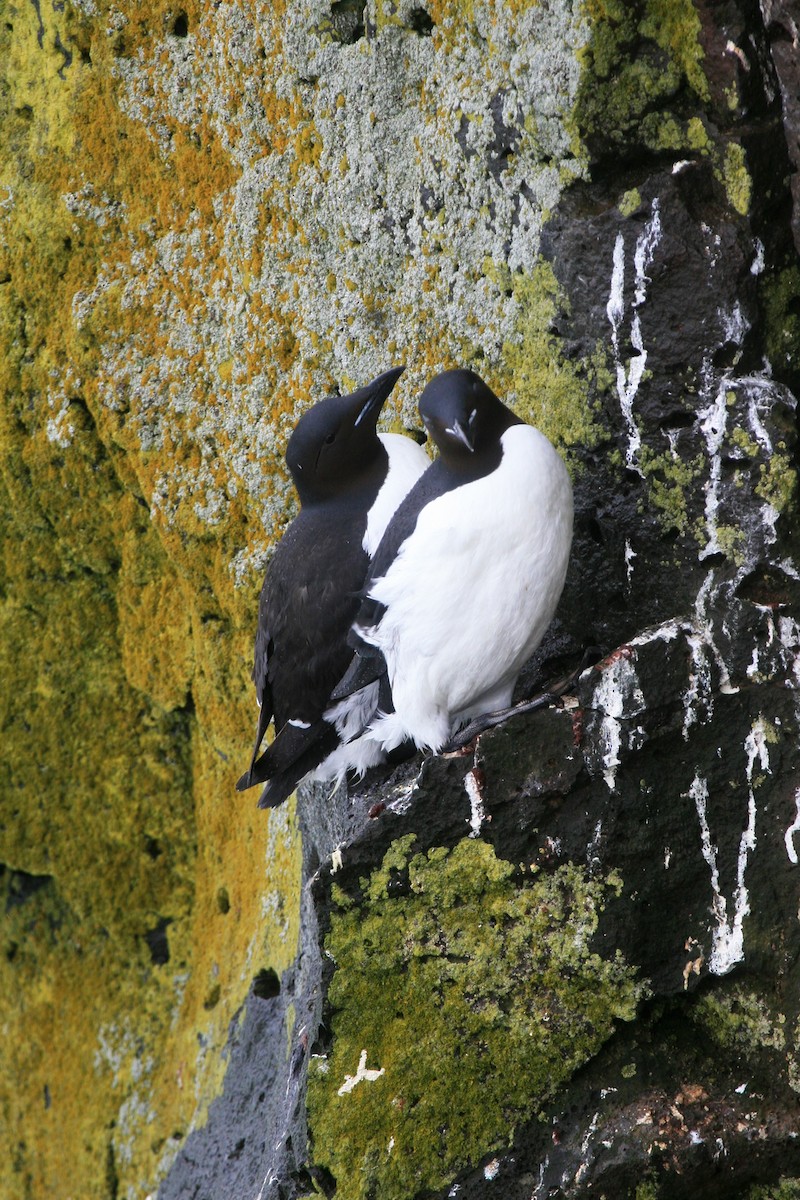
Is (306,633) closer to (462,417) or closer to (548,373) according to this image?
(462,417)

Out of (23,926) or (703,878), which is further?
(23,926)

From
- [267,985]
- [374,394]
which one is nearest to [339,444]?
[374,394]

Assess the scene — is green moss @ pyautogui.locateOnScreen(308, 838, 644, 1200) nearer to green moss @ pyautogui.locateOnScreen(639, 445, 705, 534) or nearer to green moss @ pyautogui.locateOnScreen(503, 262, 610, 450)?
green moss @ pyautogui.locateOnScreen(639, 445, 705, 534)

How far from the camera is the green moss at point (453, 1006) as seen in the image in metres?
2.87

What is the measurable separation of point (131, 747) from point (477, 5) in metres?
3.08

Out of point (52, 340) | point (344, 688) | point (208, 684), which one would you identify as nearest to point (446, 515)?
point (344, 688)

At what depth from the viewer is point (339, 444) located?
124 inches

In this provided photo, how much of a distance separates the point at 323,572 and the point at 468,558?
48cm

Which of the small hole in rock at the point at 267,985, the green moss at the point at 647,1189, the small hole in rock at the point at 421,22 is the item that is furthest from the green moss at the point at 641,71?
the small hole in rock at the point at 267,985

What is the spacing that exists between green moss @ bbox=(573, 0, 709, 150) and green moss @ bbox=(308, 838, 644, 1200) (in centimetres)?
Answer: 163

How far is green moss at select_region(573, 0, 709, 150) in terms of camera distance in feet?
9.43

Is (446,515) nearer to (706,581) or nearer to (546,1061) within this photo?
(706,581)

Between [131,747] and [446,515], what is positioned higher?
[446,515]

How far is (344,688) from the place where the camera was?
3082mm
